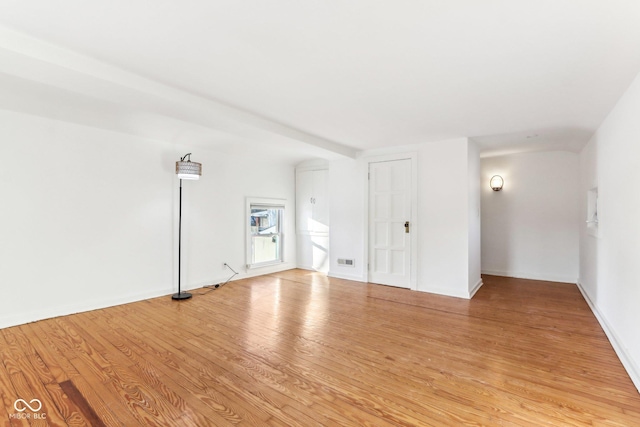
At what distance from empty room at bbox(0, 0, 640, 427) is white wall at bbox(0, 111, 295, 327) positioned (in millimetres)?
24

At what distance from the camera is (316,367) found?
2.32m

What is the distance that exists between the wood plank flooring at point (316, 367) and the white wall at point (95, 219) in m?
0.38

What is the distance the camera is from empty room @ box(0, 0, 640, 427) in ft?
5.93

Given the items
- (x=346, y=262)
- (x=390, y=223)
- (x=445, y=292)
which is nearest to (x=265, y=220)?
(x=346, y=262)

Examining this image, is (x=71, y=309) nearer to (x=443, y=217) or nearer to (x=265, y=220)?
(x=265, y=220)

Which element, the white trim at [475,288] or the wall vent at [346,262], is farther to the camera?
the wall vent at [346,262]

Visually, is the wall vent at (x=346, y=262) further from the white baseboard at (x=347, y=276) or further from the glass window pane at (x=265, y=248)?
the glass window pane at (x=265, y=248)

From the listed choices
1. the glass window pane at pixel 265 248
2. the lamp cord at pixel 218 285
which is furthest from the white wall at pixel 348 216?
the lamp cord at pixel 218 285

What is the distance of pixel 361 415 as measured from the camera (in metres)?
1.78

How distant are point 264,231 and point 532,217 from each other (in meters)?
4.92

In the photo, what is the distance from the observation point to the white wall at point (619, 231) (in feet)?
7.47

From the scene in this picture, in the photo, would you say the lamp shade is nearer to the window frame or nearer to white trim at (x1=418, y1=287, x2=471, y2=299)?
the window frame

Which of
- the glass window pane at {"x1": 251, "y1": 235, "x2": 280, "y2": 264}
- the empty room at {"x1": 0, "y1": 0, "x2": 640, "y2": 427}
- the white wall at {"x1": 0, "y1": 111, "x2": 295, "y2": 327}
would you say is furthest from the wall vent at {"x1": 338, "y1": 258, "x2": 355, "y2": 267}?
the white wall at {"x1": 0, "y1": 111, "x2": 295, "y2": 327}

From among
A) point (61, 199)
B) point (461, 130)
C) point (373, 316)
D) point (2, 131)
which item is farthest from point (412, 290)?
point (2, 131)
